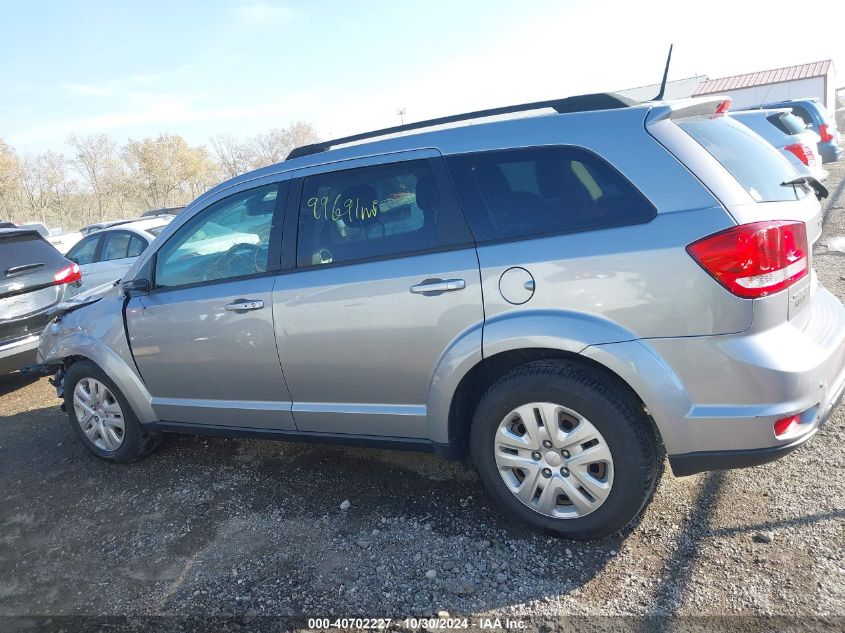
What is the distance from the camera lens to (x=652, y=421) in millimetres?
2562

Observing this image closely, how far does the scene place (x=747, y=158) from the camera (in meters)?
2.61

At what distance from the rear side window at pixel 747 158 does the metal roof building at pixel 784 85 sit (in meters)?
44.7

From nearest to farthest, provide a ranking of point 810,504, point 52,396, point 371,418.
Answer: point 810,504
point 371,418
point 52,396

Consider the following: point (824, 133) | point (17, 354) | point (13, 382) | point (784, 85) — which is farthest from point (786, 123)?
point (784, 85)

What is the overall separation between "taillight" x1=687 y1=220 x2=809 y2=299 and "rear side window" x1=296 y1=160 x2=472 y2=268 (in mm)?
995

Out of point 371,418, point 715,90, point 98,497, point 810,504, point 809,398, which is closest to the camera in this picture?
point 809,398

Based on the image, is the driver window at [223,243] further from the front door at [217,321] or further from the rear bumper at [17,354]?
the rear bumper at [17,354]

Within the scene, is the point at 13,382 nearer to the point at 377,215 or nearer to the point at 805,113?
the point at 377,215

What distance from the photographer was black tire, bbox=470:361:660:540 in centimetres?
245

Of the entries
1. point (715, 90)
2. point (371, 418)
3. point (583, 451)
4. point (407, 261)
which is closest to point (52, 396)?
point (371, 418)

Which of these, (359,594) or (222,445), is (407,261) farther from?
(222,445)

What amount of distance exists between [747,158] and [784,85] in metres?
50.3

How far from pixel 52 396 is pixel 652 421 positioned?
584 centimetres

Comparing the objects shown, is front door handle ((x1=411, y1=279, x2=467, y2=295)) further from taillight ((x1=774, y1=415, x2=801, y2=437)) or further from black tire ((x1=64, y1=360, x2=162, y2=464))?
black tire ((x1=64, y1=360, x2=162, y2=464))
